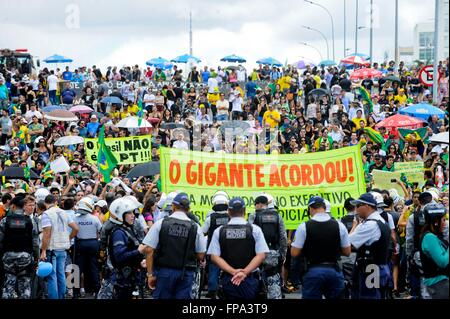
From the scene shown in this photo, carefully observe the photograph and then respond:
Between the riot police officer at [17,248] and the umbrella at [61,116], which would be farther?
the umbrella at [61,116]

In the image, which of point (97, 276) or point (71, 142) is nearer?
point (97, 276)

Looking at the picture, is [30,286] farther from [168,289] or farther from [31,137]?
[31,137]

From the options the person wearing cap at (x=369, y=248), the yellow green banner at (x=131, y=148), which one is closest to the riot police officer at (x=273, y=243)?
the person wearing cap at (x=369, y=248)

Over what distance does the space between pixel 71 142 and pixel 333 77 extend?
15002 millimetres

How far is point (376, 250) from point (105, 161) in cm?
945

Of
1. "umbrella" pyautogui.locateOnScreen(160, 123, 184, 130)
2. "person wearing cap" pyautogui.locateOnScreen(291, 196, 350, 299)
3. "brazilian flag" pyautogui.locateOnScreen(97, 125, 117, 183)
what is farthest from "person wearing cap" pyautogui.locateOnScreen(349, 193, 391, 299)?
"umbrella" pyautogui.locateOnScreen(160, 123, 184, 130)

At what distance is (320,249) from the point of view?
38.5 feet

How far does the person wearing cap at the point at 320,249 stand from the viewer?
1172cm

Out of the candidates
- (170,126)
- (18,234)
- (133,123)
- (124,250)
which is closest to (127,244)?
(124,250)

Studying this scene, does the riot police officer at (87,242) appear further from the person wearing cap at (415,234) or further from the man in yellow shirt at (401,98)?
the man in yellow shirt at (401,98)

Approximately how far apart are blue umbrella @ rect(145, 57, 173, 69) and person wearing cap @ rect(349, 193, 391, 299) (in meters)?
37.8

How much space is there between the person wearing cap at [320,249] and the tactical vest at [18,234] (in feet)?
11.5
